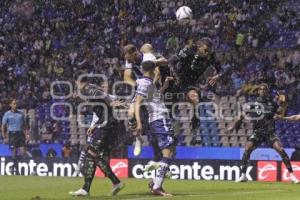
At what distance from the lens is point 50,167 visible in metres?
25.3

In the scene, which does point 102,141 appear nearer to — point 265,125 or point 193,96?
point 193,96

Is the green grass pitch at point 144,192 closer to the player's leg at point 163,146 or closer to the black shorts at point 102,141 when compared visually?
the player's leg at point 163,146

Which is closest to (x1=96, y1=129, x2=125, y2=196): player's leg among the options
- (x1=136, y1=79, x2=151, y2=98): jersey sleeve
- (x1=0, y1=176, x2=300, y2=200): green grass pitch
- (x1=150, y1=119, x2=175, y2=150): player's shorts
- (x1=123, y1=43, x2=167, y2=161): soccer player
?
(x1=0, y1=176, x2=300, y2=200): green grass pitch

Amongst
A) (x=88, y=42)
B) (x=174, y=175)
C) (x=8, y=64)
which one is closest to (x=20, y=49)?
(x=8, y=64)

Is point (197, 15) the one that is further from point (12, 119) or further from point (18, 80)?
point (12, 119)

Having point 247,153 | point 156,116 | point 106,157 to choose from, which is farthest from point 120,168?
point 156,116

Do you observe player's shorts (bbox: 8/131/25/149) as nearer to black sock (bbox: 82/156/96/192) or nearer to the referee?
the referee

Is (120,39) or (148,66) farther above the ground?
(120,39)

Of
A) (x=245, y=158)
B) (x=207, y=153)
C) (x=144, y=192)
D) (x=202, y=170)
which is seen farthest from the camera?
(x=207, y=153)

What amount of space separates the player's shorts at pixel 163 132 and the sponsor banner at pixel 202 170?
25.3ft

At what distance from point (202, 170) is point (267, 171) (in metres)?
2.17

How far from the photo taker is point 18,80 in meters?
37.3

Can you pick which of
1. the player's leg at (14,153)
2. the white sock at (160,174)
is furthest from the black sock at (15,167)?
the white sock at (160,174)

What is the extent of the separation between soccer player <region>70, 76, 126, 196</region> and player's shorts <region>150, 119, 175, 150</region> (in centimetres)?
89
